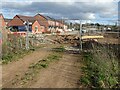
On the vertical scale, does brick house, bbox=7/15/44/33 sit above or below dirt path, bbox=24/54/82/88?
above

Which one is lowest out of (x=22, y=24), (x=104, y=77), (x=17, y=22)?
(x=104, y=77)

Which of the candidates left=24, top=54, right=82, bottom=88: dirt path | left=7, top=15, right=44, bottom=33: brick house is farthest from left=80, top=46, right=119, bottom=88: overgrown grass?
left=7, top=15, right=44, bottom=33: brick house

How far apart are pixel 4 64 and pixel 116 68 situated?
699cm

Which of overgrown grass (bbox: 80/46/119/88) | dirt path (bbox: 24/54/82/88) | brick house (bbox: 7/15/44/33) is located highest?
brick house (bbox: 7/15/44/33)

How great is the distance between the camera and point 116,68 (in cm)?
1082

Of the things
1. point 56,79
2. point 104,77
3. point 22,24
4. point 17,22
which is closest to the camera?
point 104,77

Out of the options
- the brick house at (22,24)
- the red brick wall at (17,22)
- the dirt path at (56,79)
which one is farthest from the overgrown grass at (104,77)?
the red brick wall at (17,22)

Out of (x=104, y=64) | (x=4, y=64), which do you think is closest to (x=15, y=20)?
(x=4, y=64)

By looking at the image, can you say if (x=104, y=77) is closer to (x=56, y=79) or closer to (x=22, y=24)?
(x=56, y=79)

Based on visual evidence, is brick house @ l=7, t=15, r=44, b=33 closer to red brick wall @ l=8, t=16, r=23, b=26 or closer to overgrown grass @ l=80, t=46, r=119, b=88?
red brick wall @ l=8, t=16, r=23, b=26

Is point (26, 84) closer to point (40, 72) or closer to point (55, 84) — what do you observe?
point (55, 84)

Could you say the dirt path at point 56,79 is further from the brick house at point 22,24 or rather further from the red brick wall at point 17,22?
the red brick wall at point 17,22

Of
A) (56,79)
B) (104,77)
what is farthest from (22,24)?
(104,77)

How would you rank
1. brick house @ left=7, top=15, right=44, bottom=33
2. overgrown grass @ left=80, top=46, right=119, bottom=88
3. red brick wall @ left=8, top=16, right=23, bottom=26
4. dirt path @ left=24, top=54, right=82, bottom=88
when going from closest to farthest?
1. overgrown grass @ left=80, top=46, right=119, bottom=88
2. dirt path @ left=24, top=54, right=82, bottom=88
3. brick house @ left=7, top=15, right=44, bottom=33
4. red brick wall @ left=8, top=16, right=23, bottom=26
